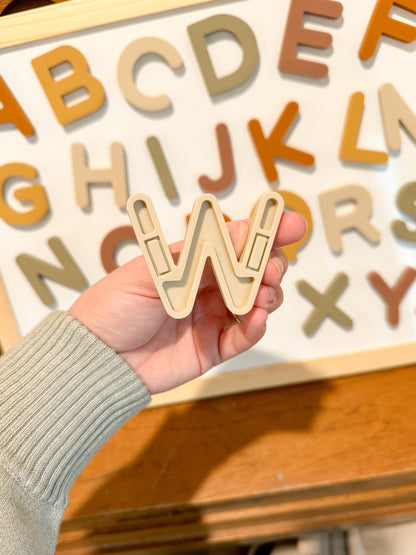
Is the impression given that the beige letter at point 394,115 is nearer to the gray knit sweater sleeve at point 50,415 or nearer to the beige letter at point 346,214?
the beige letter at point 346,214

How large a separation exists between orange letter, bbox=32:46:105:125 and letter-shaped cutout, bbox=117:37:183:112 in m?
0.03

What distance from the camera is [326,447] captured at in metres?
0.65

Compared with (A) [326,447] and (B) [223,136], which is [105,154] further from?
(A) [326,447]

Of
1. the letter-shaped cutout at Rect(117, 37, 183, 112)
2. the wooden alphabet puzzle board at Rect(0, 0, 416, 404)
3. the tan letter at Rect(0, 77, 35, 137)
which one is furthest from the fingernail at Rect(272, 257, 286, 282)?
the tan letter at Rect(0, 77, 35, 137)

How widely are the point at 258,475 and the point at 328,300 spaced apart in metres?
0.26

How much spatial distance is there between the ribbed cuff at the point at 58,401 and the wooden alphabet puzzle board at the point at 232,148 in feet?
0.58

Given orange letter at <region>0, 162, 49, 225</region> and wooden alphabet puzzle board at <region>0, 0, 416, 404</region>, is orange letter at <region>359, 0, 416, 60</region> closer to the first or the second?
wooden alphabet puzzle board at <region>0, 0, 416, 404</region>

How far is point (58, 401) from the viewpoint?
55cm

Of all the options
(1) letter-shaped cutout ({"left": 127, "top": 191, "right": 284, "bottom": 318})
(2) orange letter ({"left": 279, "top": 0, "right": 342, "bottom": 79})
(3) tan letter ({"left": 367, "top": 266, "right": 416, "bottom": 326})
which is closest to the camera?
(1) letter-shaped cutout ({"left": 127, "top": 191, "right": 284, "bottom": 318})

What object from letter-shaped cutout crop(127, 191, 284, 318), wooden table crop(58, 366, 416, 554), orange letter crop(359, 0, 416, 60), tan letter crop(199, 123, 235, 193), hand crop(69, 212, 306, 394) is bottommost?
wooden table crop(58, 366, 416, 554)

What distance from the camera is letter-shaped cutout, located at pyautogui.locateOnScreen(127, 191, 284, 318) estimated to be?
17.6 inches

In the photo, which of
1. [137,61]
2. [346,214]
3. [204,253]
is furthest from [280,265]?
[137,61]

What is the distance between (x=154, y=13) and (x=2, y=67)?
21cm

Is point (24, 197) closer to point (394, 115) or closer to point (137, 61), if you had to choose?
point (137, 61)
